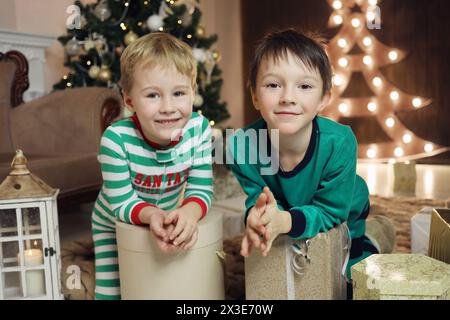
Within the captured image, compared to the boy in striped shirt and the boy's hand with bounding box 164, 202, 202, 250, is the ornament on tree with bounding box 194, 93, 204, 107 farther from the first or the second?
the boy's hand with bounding box 164, 202, 202, 250

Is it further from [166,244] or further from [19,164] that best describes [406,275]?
[19,164]

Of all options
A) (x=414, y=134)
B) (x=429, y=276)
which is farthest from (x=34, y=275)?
(x=414, y=134)

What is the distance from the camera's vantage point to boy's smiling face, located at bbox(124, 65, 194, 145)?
2.55ft

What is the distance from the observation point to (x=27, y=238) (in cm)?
86

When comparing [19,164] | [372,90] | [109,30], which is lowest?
[19,164]

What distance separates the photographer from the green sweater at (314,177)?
77cm

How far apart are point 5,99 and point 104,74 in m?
0.49

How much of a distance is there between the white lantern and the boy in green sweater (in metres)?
0.37

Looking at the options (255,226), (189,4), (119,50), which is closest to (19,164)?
(255,226)

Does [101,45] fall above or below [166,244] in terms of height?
above

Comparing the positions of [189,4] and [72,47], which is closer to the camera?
[72,47]

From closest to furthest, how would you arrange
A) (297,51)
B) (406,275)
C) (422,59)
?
(406,275), (297,51), (422,59)

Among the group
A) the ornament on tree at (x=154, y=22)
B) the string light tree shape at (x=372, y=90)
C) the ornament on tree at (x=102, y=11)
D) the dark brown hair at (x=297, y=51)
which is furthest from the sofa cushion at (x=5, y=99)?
the string light tree shape at (x=372, y=90)

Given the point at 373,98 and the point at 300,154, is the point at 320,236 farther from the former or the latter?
the point at 373,98
